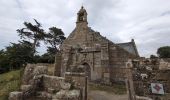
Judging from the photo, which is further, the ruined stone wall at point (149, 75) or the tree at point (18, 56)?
the tree at point (18, 56)

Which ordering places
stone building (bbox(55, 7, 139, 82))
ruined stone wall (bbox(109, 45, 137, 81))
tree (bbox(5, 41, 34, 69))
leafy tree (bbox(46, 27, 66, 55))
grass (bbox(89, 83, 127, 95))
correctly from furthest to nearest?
leafy tree (bbox(46, 27, 66, 55)), tree (bbox(5, 41, 34, 69)), stone building (bbox(55, 7, 139, 82)), ruined stone wall (bbox(109, 45, 137, 81)), grass (bbox(89, 83, 127, 95))

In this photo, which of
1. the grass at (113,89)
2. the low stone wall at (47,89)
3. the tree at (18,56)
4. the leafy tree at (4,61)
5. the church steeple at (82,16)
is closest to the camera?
the low stone wall at (47,89)

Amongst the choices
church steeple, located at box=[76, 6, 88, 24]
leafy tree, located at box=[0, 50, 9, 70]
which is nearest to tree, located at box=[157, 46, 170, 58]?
church steeple, located at box=[76, 6, 88, 24]

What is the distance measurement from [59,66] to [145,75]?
47.7 ft

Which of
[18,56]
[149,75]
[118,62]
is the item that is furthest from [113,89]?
[18,56]

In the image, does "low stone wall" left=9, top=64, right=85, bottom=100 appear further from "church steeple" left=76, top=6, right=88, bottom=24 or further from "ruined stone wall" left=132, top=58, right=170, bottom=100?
"church steeple" left=76, top=6, right=88, bottom=24

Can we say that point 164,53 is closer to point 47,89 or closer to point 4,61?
point 4,61

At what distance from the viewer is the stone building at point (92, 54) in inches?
561

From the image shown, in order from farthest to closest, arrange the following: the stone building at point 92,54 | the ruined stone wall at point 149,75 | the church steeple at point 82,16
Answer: the church steeple at point 82,16 → the stone building at point 92,54 → the ruined stone wall at point 149,75

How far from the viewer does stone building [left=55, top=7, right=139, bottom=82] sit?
46.8ft

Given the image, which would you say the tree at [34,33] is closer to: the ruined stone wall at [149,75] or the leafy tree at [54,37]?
the leafy tree at [54,37]

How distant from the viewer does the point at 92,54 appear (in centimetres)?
1591

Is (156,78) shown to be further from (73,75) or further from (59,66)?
(59,66)

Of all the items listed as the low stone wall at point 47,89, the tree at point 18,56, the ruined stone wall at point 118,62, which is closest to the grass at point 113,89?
the ruined stone wall at point 118,62
